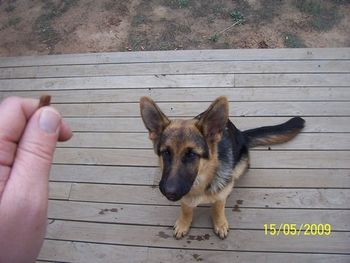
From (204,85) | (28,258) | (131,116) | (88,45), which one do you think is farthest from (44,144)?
(88,45)

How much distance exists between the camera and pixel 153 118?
310 centimetres

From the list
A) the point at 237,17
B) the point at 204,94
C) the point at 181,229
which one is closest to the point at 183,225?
the point at 181,229

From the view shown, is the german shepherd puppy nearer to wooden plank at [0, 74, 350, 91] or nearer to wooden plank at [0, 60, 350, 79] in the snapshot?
wooden plank at [0, 74, 350, 91]

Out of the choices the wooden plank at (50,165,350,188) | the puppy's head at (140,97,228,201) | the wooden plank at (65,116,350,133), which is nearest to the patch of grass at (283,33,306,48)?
the wooden plank at (65,116,350,133)

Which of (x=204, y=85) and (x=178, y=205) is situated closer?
(x=178, y=205)

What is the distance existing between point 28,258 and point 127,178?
2.35 metres

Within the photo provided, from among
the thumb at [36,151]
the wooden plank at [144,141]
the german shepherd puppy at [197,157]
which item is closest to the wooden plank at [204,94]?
the wooden plank at [144,141]

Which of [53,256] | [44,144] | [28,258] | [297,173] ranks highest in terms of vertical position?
[44,144]

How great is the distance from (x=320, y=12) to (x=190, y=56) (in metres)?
2.94

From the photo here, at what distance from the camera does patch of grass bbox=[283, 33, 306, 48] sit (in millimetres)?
6012

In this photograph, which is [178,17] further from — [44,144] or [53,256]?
[44,144]

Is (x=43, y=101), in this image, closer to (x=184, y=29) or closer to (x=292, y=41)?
(x=184, y=29)

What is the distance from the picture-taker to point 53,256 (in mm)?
3607

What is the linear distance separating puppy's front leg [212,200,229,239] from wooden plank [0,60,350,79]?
7.05 ft
